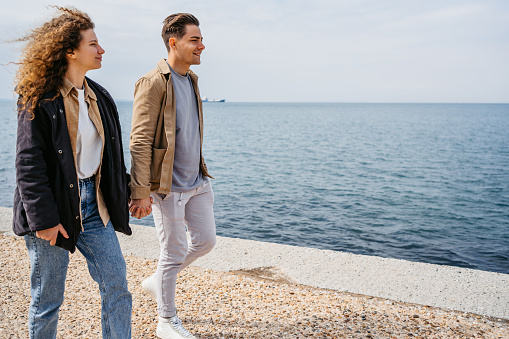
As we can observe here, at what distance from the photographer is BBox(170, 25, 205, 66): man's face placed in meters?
3.19

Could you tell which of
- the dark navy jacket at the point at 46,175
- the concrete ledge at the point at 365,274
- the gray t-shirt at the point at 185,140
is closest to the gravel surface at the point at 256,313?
the concrete ledge at the point at 365,274

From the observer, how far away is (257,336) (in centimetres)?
356

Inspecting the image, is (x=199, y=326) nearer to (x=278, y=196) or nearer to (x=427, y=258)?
(x=427, y=258)

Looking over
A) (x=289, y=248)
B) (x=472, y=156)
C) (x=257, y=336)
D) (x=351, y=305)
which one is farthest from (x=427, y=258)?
(x=472, y=156)

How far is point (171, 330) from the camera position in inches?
134

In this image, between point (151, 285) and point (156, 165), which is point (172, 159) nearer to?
point (156, 165)

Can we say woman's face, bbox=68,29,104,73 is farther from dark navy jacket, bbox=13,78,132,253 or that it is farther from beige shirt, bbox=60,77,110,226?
dark navy jacket, bbox=13,78,132,253

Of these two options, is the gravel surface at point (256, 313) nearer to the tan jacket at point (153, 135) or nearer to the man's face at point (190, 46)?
the tan jacket at point (153, 135)

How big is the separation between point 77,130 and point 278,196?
515 inches

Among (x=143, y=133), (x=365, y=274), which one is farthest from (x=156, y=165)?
(x=365, y=274)

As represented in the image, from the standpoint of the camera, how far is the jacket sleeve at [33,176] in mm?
2375

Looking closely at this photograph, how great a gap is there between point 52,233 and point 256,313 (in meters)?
2.06

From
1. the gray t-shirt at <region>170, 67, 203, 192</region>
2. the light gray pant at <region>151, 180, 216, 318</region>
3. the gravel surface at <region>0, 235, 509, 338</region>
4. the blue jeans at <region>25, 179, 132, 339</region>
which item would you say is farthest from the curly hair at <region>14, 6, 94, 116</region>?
the gravel surface at <region>0, 235, 509, 338</region>

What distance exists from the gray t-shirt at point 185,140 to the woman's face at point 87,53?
2.26 ft
